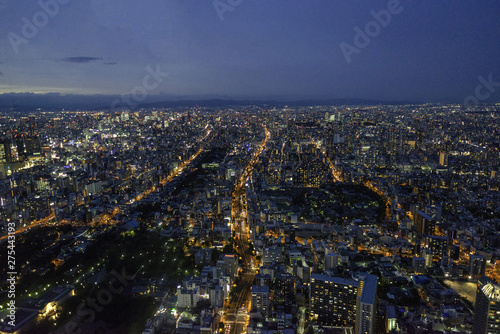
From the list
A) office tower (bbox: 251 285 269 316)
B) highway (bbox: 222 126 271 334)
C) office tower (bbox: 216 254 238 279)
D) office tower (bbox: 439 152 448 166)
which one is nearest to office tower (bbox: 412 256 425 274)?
highway (bbox: 222 126 271 334)

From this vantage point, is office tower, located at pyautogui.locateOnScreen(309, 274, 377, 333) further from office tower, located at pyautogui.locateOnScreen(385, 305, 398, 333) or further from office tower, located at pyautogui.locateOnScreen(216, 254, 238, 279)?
office tower, located at pyautogui.locateOnScreen(216, 254, 238, 279)

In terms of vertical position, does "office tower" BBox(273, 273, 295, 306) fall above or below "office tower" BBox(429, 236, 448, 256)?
below

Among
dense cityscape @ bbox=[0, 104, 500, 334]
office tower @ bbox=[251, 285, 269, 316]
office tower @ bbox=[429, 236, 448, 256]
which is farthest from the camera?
office tower @ bbox=[429, 236, 448, 256]

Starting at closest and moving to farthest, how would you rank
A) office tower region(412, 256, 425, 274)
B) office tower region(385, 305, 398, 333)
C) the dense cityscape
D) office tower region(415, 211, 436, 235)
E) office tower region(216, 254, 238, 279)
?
office tower region(385, 305, 398, 333) → the dense cityscape → office tower region(216, 254, 238, 279) → office tower region(412, 256, 425, 274) → office tower region(415, 211, 436, 235)

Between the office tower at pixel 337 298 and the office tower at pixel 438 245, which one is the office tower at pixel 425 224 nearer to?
the office tower at pixel 438 245

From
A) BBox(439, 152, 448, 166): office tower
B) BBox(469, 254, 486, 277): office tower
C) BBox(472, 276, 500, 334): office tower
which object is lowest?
BBox(469, 254, 486, 277): office tower

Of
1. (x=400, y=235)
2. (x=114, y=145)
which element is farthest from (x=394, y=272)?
(x=114, y=145)

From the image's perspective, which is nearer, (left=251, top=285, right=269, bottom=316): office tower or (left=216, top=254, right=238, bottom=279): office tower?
(left=251, top=285, right=269, bottom=316): office tower

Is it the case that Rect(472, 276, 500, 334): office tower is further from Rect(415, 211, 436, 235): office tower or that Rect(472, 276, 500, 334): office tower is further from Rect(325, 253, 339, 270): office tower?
Rect(415, 211, 436, 235): office tower
